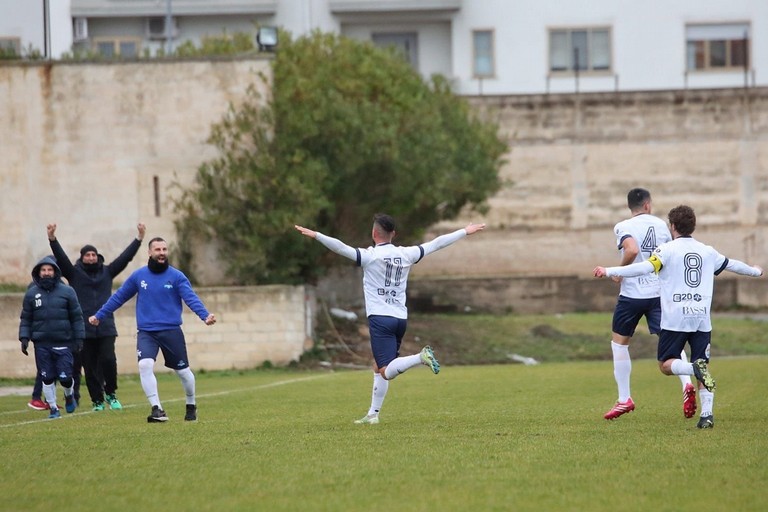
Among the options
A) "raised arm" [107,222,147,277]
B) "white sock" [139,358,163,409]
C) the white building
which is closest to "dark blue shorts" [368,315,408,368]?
"white sock" [139,358,163,409]

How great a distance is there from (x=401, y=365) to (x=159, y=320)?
3068 mm

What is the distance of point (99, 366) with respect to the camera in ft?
59.2

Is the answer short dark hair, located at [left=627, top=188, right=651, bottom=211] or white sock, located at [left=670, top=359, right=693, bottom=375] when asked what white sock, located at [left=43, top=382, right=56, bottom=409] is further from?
white sock, located at [left=670, top=359, right=693, bottom=375]

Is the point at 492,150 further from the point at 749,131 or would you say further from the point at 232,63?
the point at 749,131

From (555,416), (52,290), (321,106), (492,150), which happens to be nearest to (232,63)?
(321,106)

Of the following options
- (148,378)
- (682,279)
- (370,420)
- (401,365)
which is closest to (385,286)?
(401,365)

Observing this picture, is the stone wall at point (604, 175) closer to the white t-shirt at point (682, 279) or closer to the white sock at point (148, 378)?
the white sock at point (148, 378)

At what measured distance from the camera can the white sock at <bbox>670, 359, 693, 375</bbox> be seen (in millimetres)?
12539

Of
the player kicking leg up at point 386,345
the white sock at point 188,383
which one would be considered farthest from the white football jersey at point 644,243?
the white sock at point 188,383

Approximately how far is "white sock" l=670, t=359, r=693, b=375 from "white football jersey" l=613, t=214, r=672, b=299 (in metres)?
1.22

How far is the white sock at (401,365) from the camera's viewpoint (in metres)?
13.1

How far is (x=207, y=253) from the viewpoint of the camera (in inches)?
1235

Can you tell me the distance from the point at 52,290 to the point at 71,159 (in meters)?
15.2

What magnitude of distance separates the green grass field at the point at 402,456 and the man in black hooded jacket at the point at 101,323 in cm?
54
